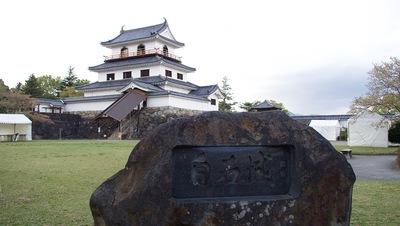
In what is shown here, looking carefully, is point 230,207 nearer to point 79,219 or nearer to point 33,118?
point 79,219

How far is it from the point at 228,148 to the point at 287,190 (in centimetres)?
73

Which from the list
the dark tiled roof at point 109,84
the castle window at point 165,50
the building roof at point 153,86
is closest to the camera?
the building roof at point 153,86

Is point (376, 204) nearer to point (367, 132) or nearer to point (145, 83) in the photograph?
point (367, 132)

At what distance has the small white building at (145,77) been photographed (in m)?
33.0

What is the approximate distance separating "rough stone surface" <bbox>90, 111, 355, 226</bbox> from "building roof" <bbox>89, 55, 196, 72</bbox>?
32.5 m

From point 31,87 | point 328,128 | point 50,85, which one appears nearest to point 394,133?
point 328,128

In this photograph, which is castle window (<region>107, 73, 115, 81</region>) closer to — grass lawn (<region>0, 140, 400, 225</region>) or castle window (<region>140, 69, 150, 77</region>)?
castle window (<region>140, 69, 150, 77</region>)

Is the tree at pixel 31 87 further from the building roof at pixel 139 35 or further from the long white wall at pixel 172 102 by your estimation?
the long white wall at pixel 172 102

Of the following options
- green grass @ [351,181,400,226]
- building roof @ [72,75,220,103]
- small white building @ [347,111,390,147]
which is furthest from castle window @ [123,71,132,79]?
green grass @ [351,181,400,226]

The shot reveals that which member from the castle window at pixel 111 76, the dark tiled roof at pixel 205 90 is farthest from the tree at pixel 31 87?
the dark tiled roof at pixel 205 90

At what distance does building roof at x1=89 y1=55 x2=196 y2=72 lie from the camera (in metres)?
35.8

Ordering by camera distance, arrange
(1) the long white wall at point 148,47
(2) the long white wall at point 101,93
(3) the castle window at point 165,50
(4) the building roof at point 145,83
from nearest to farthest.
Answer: (4) the building roof at point 145,83, (2) the long white wall at point 101,93, (1) the long white wall at point 148,47, (3) the castle window at point 165,50

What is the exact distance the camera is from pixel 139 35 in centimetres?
3928

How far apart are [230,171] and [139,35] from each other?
3780 centimetres
